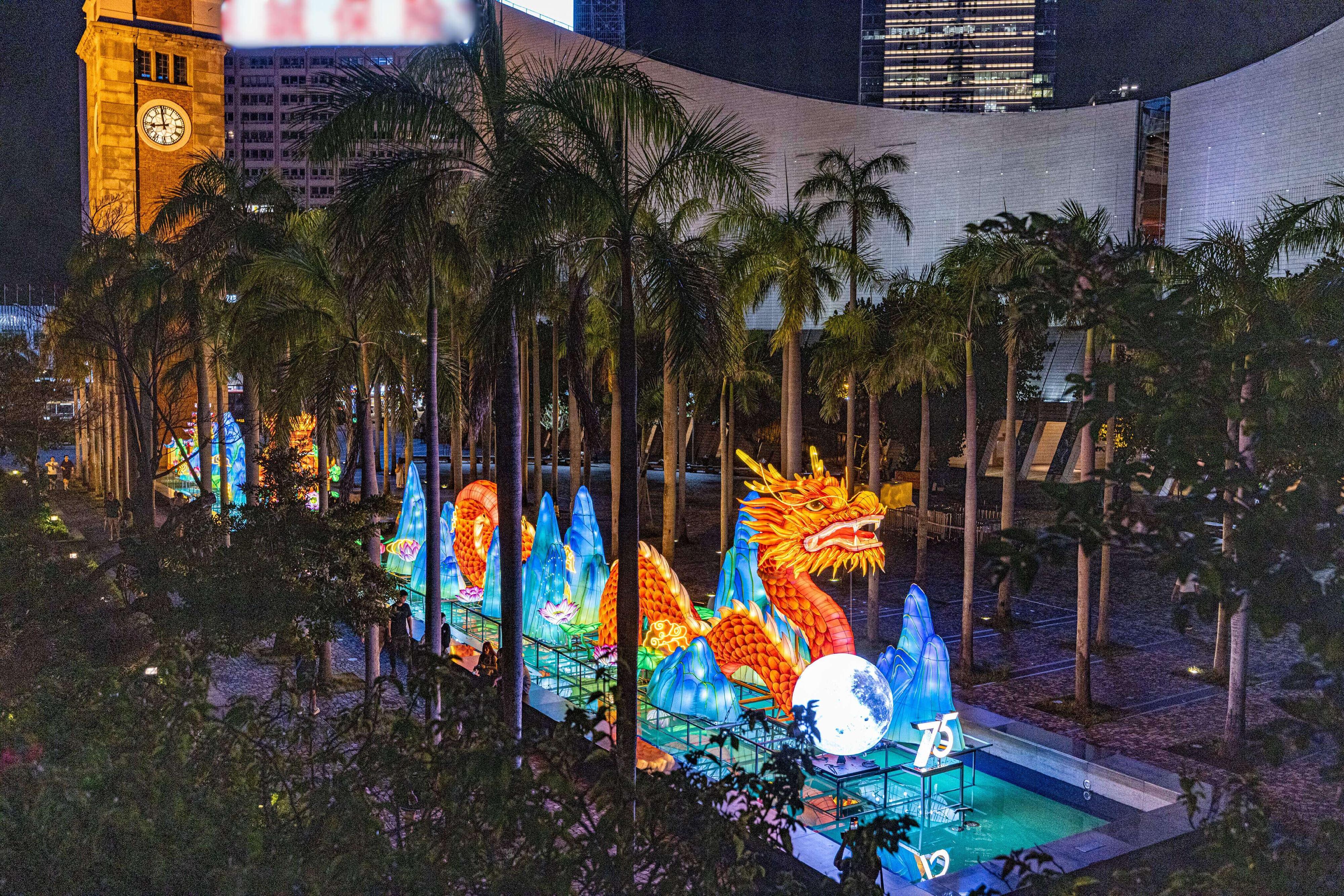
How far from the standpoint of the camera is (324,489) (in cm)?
1322

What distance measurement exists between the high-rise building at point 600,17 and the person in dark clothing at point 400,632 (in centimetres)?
6219

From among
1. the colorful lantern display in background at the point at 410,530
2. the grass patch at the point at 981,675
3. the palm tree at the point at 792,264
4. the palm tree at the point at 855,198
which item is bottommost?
the grass patch at the point at 981,675

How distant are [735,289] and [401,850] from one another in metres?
13.1

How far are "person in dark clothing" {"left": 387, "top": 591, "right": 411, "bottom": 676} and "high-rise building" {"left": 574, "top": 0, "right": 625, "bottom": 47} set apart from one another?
62191 millimetres

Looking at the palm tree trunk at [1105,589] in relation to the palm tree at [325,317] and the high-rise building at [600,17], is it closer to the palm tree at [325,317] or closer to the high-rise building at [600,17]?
the palm tree at [325,317]

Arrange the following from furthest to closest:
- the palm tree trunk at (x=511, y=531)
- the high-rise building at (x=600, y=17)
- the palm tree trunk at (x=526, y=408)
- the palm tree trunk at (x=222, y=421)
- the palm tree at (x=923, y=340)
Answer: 1. the high-rise building at (x=600, y=17)
2. the palm tree trunk at (x=526, y=408)
3. the palm tree trunk at (x=222, y=421)
4. the palm tree at (x=923, y=340)
5. the palm tree trunk at (x=511, y=531)

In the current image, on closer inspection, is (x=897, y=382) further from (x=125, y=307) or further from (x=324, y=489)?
(x=125, y=307)

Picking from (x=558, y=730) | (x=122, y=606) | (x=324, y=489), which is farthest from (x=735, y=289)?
(x=558, y=730)

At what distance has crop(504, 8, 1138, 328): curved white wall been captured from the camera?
125 ft

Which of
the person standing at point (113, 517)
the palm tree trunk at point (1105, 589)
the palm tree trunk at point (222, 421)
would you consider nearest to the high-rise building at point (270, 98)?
the person standing at point (113, 517)

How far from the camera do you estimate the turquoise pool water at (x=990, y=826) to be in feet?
30.9

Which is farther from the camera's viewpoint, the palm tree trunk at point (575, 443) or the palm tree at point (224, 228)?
the palm tree trunk at point (575, 443)

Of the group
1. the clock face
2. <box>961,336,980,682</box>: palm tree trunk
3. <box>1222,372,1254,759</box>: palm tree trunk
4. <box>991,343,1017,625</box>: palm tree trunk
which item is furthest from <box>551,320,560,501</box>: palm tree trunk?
the clock face

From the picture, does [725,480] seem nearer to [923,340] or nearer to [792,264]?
[792,264]
